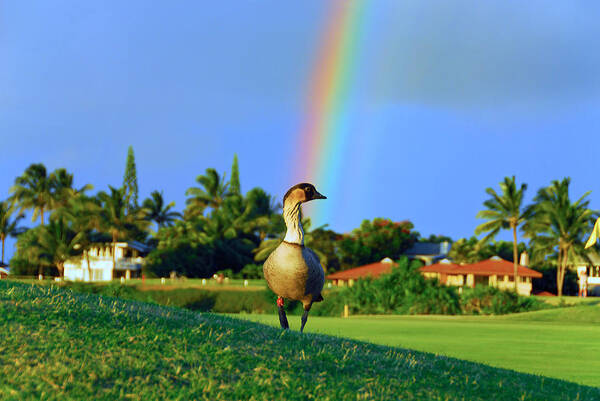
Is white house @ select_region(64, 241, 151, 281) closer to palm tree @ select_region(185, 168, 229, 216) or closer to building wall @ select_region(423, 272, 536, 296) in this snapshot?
palm tree @ select_region(185, 168, 229, 216)

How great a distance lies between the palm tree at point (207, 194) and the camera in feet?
316

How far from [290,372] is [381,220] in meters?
85.0

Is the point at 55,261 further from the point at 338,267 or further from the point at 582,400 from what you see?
the point at 582,400

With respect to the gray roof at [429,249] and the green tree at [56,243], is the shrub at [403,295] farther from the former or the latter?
the gray roof at [429,249]

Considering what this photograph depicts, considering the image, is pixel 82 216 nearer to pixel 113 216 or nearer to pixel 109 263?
pixel 113 216

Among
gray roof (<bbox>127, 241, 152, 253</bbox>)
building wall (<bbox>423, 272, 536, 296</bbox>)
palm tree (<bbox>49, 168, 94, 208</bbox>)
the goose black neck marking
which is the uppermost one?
palm tree (<bbox>49, 168, 94, 208</bbox>)

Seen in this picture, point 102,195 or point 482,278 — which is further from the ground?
point 102,195

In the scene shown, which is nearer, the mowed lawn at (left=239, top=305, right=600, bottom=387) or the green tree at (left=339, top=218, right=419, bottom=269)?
the mowed lawn at (left=239, top=305, right=600, bottom=387)

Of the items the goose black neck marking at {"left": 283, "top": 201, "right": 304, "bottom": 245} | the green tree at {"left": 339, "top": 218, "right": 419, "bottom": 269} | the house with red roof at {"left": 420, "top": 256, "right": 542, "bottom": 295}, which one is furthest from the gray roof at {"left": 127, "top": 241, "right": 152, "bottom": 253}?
the goose black neck marking at {"left": 283, "top": 201, "right": 304, "bottom": 245}

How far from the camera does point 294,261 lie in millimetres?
10469

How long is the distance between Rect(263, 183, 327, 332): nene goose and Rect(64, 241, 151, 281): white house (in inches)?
3275

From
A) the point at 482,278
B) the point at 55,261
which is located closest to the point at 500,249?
the point at 482,278

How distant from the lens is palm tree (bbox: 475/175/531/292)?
7456 cm

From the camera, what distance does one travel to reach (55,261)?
83312 millimetres
